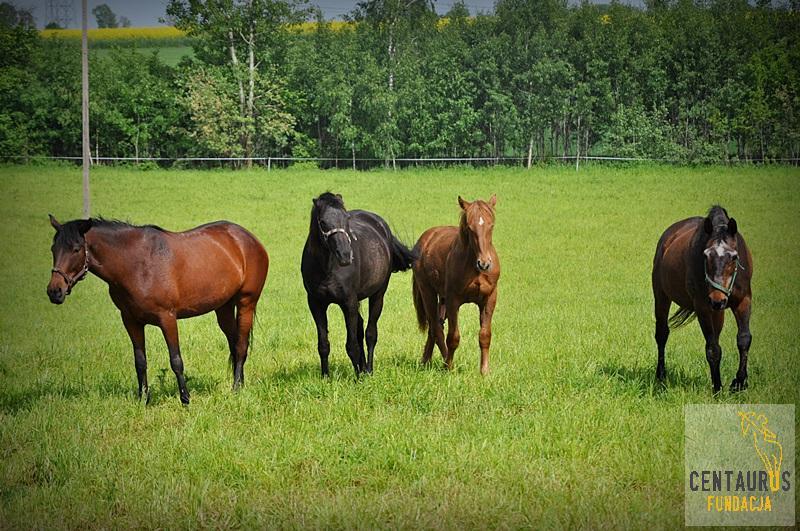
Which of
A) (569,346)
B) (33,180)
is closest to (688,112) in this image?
(33,180)

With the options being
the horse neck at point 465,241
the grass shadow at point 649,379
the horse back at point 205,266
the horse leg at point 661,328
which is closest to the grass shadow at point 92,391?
the horse back at point 205,266

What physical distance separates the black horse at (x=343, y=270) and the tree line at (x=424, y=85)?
3858 centimetres

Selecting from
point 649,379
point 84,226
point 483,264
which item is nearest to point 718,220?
point 649,379

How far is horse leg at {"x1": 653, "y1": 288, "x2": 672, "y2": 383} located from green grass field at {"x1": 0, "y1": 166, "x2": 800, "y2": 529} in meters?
0.16

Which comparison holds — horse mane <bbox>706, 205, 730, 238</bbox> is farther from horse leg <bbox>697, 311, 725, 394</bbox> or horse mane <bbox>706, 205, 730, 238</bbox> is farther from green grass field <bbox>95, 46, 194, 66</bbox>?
green grass field <bbox>95, 46, 194, 66</bbox>

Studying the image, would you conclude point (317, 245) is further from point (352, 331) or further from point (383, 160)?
point (383, 160)

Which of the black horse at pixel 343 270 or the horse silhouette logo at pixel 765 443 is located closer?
the horse silhouette logo at pixel 765 443

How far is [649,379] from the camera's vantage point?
9.51m

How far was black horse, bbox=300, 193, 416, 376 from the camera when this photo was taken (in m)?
9.19

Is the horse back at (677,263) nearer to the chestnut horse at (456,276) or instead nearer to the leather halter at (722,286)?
the leather halter at (722,286)

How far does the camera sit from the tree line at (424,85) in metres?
47.9

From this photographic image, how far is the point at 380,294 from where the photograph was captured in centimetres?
1062

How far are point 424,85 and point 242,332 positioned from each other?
45.3 meters

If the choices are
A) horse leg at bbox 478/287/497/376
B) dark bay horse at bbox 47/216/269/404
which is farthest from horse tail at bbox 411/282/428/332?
dark bay horse at bbox 47/216/269/404
